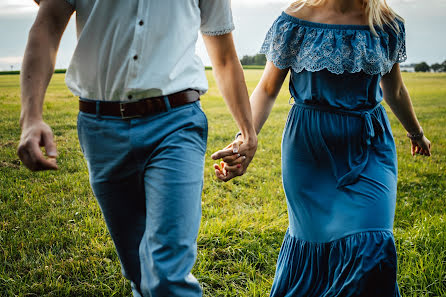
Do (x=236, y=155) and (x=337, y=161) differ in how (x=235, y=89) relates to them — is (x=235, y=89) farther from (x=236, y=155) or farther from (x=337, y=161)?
(x=337, y=161)

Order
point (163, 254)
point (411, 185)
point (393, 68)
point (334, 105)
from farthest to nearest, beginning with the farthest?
point (411, 185), point (393, 68), point (334, 105), point (163, 254)

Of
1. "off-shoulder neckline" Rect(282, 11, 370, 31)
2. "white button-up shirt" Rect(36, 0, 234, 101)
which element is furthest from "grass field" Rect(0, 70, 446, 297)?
"off-shoulder neckline" Rect(282, 11, 370, 31)

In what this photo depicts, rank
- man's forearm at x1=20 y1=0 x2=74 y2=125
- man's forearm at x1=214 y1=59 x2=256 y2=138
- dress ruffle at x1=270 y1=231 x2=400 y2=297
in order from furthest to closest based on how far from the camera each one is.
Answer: man's forearm at x1=214 y1=59 x2=256 y2=138 → dress ruffle at x1=270 y1=231 x2=400 y2=297 → man's forearm at x1=20 y1=0 x2=74 y2=125

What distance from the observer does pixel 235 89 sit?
8.38ft

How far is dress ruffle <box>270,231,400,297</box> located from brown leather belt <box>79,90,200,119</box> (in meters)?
1.17

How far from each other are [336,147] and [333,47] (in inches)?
24.8

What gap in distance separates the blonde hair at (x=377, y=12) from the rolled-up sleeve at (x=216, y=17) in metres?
0.60

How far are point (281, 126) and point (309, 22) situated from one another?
9474mm

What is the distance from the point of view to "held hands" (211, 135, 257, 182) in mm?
2744

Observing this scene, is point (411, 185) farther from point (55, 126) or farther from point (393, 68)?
point (55, 126)

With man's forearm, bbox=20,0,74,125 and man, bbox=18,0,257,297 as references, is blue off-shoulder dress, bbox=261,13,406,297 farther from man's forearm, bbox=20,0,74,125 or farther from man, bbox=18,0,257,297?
man's forearm, bbox=20,0,74,125

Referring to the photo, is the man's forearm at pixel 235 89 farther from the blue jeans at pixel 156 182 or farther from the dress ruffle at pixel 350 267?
the dress ruffle at pixel 350 267

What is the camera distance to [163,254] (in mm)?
1870

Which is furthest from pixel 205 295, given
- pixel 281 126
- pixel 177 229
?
pixel 281 126
